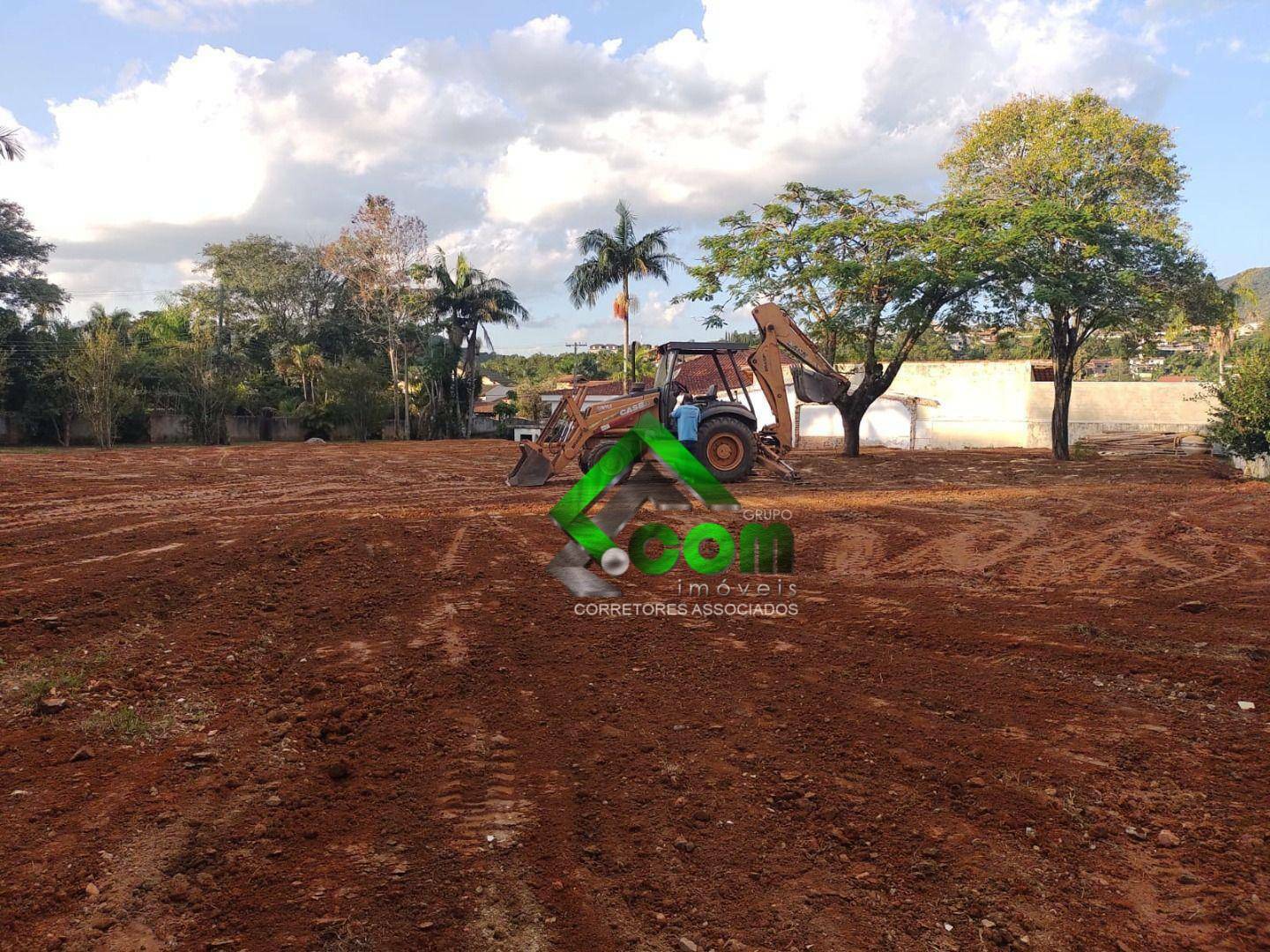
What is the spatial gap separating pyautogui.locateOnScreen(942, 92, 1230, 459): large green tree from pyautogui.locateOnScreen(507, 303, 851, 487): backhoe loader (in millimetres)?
8126

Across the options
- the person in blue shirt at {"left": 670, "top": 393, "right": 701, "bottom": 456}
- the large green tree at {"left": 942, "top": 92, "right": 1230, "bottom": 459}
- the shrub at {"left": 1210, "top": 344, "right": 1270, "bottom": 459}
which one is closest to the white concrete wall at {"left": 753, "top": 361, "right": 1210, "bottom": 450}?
the large green tree at {"left": 942, "top": 92, "right": 1230, "bottom": 459}

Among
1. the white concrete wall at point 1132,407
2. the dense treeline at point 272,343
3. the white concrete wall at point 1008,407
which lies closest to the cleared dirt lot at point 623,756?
the white concrete wall at point 1008,407

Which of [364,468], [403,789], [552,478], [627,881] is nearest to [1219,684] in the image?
[627,881]

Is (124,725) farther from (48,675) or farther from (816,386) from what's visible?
(816,386)

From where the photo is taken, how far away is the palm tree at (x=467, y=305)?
43281mm

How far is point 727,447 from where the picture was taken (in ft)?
50.5

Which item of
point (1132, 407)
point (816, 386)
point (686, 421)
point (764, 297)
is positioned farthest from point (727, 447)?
point (1132, 407)

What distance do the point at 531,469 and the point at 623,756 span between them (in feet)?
37.9

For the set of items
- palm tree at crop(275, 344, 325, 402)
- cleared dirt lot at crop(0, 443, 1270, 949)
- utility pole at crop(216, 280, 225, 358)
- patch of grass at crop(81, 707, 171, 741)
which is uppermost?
utility pole at crop(216, 280, 225, 358)

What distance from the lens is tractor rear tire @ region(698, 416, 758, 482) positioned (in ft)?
49.6

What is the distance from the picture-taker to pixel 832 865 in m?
3.18

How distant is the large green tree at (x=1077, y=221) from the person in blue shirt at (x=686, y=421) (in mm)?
10749

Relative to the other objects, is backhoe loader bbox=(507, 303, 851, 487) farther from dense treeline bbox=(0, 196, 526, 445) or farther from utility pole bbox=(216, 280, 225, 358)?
utility pole bbox=(216, 280, 225, 358)

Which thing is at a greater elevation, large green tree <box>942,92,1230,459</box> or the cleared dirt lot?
large green tree <box>942,92,1230,459</box>
